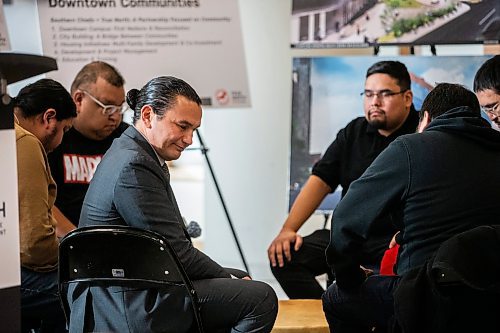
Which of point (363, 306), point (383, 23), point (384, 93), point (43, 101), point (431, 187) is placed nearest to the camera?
point (431, 187)

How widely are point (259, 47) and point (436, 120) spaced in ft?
8.15

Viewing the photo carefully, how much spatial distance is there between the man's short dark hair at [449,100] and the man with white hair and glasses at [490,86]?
253 millimetres

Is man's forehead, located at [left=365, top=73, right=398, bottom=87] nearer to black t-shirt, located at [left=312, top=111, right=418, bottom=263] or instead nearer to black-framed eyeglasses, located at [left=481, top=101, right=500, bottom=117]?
black t-shirt, located at [left=312, top=111, right=418, bottom=263]

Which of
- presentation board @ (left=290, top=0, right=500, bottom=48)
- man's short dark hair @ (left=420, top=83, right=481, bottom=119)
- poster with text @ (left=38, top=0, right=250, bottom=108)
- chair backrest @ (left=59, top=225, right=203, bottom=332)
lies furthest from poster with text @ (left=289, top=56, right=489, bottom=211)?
chair backrest @ (left=59, top=225, right=203, bottom=332)

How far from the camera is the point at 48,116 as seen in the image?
3109mm

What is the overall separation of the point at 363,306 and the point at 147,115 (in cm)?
93

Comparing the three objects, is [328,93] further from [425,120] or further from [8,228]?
[8,228]

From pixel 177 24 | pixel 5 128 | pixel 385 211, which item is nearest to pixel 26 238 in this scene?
pixel 5 128

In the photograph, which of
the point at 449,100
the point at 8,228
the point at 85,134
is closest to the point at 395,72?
the point at 449,100

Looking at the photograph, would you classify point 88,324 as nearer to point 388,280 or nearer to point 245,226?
point 388,280

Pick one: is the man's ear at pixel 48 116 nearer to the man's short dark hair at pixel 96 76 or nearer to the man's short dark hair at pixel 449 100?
the man's short dark hair at pixel 96 76

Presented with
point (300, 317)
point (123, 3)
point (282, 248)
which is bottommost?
point (300, 317)

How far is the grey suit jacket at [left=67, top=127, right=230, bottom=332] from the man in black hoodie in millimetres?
505

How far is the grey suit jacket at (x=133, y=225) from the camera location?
2.46 metres
